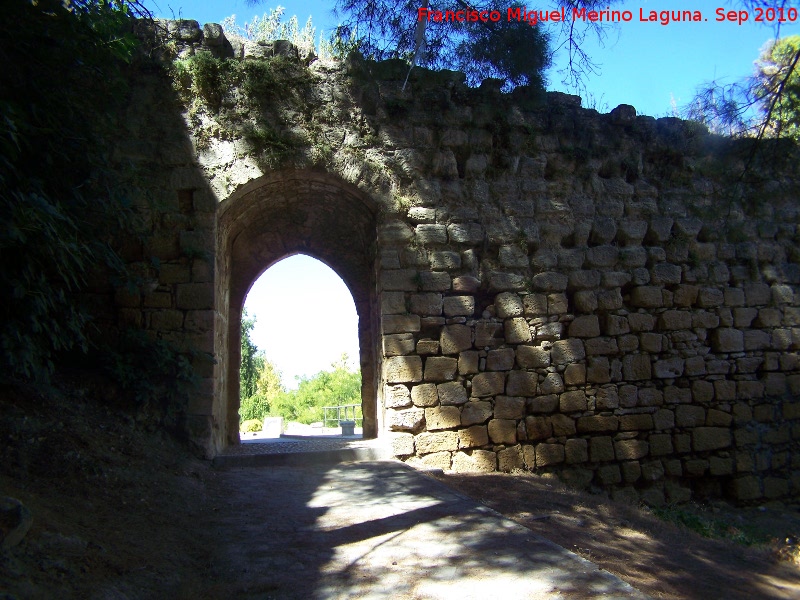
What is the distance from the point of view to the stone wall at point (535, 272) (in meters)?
6.16

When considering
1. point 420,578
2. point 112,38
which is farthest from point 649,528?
point 112,38

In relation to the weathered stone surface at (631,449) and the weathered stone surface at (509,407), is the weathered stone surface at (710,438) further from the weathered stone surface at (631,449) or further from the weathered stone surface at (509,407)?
the weathered stone surface at (509,407)

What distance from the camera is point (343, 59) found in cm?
659

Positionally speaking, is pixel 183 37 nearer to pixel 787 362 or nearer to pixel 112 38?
pixel 112 38

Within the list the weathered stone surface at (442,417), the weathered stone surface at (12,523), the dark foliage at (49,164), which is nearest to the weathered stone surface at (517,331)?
the weathered stone surface at (442,417)

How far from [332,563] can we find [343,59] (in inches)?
206

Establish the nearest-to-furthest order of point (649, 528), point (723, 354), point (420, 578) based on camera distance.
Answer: point (420, 578)
point (649, 528)
point (723, 354)

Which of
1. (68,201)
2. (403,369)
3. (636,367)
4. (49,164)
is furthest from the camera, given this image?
(636,367)

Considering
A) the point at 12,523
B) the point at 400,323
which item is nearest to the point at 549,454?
the point at 400,323

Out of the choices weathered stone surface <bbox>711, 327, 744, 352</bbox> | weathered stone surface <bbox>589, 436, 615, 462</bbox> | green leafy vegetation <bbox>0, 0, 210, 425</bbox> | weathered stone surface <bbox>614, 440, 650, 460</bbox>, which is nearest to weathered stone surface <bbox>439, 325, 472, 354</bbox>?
weathered stone surface <bbox>589, 436, 615, 462</bbox>

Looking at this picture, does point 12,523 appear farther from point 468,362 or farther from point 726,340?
point 726,340

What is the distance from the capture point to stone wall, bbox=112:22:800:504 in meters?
6.16

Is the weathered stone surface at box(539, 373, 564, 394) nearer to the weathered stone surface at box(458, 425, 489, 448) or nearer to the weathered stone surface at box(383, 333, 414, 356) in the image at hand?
the weathered stone surface at box(458, 425, 489, 448)

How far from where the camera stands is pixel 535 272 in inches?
260
